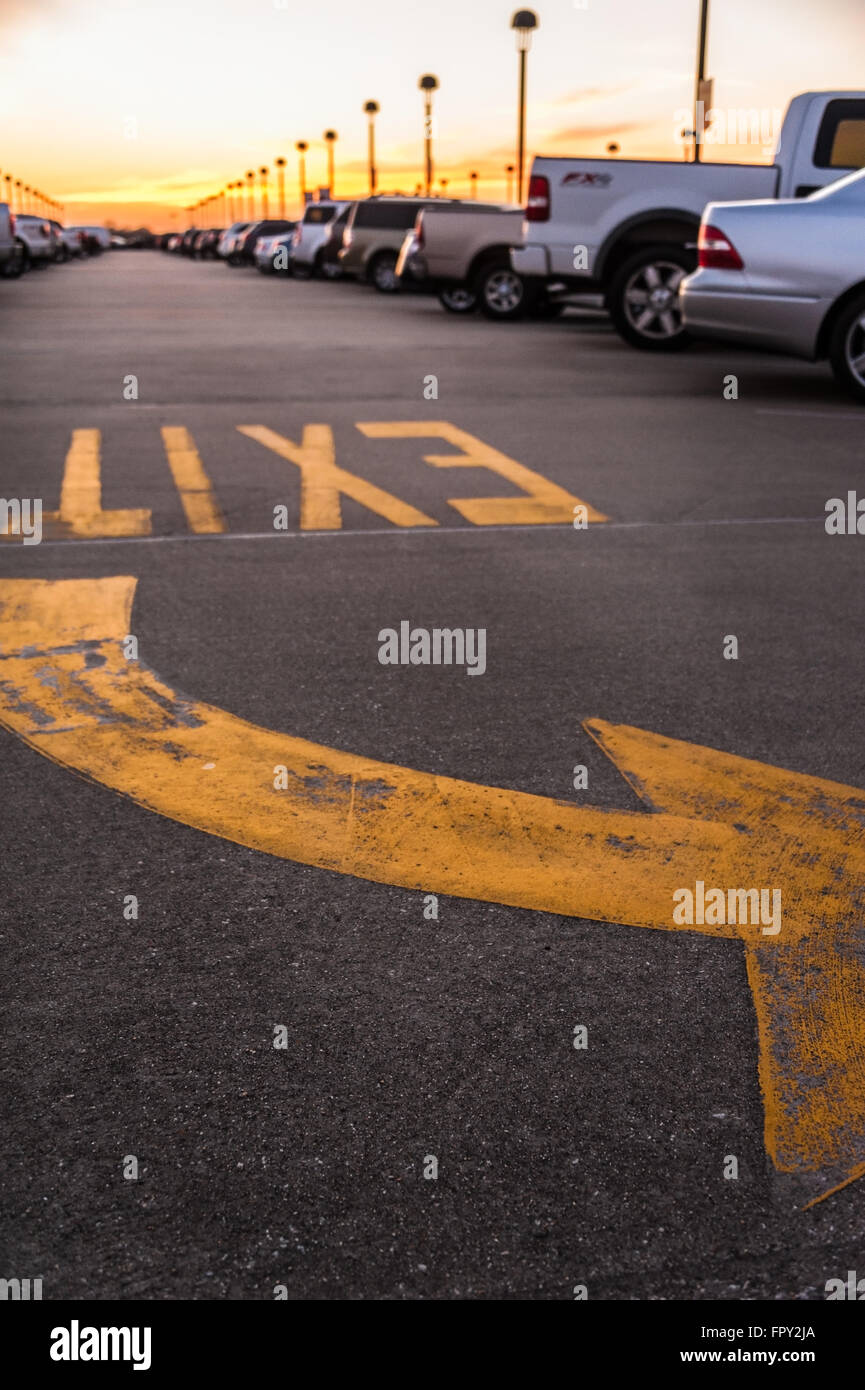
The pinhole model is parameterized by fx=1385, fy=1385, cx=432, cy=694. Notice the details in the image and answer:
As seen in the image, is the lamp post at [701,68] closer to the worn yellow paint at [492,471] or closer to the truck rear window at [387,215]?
the truck rear window at [387,215]

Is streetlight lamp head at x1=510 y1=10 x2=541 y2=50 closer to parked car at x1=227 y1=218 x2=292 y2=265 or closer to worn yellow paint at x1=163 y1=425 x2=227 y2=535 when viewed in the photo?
parked car at x1=227 y1=218 x2=292 y2=265

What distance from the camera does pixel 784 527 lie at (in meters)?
6.96

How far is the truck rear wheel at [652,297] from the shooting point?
48.8 feet

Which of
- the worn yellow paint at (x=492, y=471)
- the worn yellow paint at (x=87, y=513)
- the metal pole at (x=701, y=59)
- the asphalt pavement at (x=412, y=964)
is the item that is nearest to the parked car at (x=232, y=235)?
the metal pole at (x=701, y=59)

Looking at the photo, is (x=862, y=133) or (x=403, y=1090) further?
(x=862, y=133)

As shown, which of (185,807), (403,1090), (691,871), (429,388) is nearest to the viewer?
(403,1090)

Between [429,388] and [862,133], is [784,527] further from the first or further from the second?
[862,133]

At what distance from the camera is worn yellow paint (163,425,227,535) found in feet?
23.3

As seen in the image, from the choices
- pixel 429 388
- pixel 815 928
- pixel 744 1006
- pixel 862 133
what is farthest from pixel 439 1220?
pixel 862 133

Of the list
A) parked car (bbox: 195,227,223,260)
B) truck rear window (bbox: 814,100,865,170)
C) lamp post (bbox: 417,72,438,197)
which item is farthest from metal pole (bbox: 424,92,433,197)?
truck rear window (bbox: 814,100,865,170)

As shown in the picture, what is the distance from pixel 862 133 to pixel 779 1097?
13505mm

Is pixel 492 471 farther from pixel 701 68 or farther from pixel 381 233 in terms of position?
pixel 701 68

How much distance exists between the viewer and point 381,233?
29.4 m

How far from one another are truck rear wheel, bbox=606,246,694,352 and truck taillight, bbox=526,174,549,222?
1313 mm
